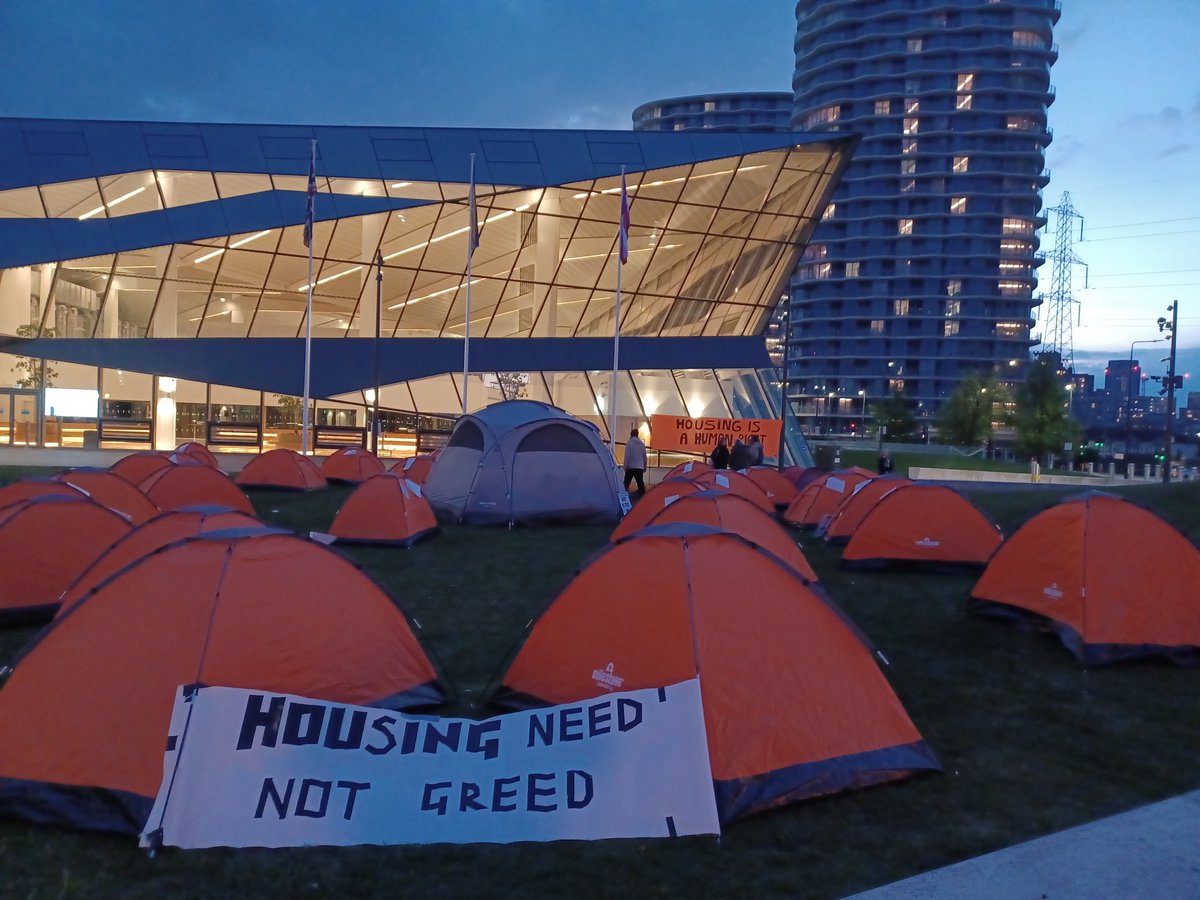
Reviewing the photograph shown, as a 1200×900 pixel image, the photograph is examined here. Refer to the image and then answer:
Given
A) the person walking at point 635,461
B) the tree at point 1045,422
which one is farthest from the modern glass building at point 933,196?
the person walking at point 635,461

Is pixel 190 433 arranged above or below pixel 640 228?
below

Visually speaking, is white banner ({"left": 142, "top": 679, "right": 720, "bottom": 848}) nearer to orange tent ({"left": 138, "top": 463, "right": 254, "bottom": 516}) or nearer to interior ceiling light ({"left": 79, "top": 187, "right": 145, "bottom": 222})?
orange tent ({"left": 138, "top": 463, "right": 254, "bottom": 516})

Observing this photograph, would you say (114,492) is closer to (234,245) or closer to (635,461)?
(635,461)

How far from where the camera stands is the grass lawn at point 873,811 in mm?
Result: 4184

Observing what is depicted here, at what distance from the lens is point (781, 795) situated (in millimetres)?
4922

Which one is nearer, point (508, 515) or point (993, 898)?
point (993, 898)

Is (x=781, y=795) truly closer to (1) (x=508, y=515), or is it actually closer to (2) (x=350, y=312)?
(1) (x=508, y=515)

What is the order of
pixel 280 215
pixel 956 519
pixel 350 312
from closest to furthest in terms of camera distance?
1. pixel 956 519
2. pixel 280 215
3. pixel 350 312

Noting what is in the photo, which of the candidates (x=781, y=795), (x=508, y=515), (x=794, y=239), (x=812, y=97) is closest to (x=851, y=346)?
(x=812, y=97)

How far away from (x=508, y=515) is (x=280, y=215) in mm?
18051

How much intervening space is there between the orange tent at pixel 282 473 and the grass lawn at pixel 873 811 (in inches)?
508

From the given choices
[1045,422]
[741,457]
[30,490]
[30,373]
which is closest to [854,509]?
[741,457]

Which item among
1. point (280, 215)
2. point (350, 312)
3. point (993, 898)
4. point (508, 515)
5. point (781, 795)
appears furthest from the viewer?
point (350, 312)

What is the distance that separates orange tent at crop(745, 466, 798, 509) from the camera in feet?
64.3
